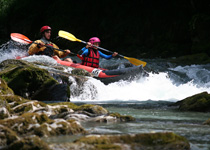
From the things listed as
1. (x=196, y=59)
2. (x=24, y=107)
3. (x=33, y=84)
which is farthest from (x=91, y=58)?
(x=24, y=107)

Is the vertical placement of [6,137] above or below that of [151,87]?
below

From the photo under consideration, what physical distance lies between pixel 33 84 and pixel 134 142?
4580 millimetres

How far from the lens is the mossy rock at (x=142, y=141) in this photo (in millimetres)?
3322

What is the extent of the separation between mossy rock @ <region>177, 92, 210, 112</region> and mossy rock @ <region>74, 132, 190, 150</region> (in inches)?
122

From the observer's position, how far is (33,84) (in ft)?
25.1

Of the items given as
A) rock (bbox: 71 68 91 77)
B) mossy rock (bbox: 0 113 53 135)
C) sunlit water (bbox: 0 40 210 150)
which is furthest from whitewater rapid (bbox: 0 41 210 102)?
mossy rock (bbox: 0 113 53 135)

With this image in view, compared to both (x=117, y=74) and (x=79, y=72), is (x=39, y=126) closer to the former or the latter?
(x=79, y=72)

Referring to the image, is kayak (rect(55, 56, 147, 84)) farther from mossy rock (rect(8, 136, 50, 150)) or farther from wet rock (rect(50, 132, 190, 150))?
mossy rock (rect(8, 136, 50, 150))

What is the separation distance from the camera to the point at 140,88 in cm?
1011

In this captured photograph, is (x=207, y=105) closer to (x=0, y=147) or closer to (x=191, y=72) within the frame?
(x=0, y=147)

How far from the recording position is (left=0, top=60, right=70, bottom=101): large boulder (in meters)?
7.49

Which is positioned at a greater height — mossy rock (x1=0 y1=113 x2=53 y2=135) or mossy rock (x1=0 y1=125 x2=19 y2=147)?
mossy rock (x1=0 y1=113 x2=53 y2=135)

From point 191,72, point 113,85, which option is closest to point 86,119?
point 113,85

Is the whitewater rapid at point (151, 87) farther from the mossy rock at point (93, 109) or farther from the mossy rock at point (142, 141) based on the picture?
the mossy rock at point (142, 141)
